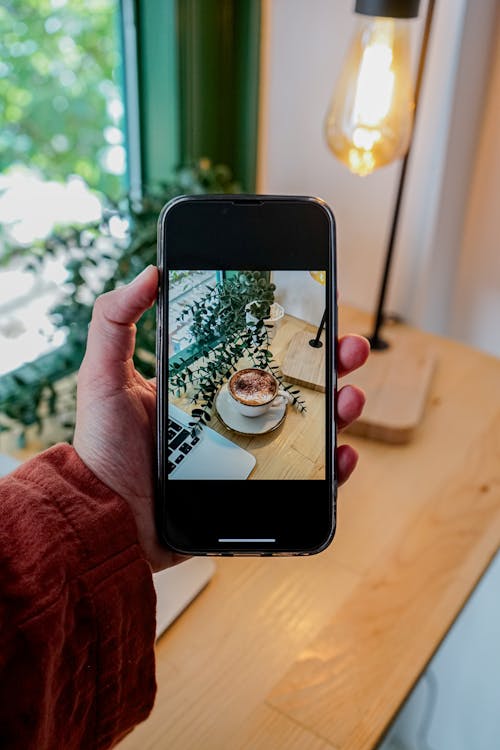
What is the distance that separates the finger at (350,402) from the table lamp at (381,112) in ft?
0.84

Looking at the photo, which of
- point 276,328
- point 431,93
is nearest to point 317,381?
point 276,328

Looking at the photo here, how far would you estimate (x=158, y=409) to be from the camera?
0.55 metres

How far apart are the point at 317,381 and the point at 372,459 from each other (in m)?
0.29

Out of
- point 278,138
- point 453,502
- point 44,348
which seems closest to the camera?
point 453,502

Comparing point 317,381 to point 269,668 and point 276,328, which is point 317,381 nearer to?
point 276,328

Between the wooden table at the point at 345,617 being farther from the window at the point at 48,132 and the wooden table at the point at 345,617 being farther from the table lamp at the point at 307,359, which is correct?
the window at the point at 48,132

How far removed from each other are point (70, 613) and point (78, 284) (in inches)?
16.0

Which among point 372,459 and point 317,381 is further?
point 372,459

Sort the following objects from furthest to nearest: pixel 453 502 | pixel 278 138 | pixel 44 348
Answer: pixel 278 138
pixel 44 348
pixel 453 502

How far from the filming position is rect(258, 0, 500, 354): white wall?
3.06 ft

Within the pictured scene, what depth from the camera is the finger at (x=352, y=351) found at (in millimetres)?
567

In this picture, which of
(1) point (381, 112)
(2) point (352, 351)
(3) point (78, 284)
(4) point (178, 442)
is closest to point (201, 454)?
(4) point (178, 442)

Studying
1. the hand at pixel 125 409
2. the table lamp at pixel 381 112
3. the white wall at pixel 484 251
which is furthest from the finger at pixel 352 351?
the white wall at pixel 484 251

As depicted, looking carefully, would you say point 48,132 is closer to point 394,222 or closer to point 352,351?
point 394,222
